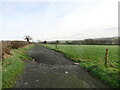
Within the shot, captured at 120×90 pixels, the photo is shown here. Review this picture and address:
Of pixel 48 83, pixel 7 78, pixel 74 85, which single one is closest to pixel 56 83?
pixel 48 83

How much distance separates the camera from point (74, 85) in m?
5.93

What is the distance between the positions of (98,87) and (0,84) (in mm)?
4943

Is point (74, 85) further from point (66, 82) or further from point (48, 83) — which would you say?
point (48, 83)

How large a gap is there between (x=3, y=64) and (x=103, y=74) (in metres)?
7.38

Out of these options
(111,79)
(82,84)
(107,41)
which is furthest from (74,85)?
(107,41)

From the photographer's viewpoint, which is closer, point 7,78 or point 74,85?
point 74,85

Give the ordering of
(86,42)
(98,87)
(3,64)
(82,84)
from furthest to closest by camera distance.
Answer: (86,42)
(3,64)
(82,84)
(98,87)

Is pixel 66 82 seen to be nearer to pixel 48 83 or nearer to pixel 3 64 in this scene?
pixel 48 83

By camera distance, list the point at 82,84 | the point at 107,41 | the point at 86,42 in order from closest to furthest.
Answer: the point at 82,84 → the point at 107,41 → the point at 86,42

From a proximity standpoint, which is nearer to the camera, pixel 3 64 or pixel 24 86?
pixel 24 86

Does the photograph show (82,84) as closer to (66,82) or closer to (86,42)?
(66,82)

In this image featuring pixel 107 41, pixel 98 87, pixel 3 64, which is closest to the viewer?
pixel 98 87

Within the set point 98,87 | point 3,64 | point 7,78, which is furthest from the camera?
point 3,64

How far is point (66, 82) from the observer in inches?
250
